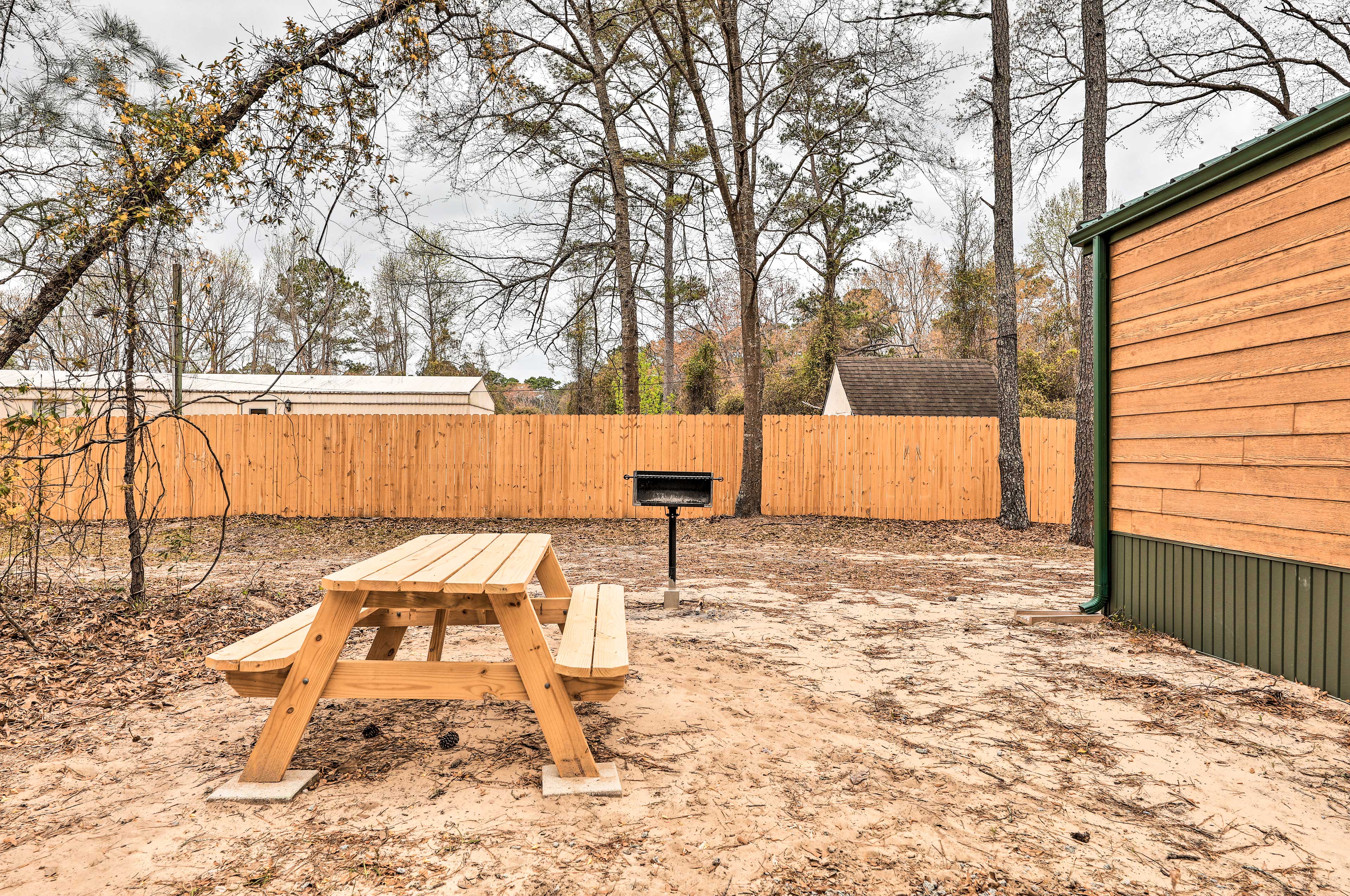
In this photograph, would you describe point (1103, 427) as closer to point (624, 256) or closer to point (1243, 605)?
point (1243, 605)

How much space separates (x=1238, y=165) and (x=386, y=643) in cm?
560

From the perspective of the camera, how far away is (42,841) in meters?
2.21

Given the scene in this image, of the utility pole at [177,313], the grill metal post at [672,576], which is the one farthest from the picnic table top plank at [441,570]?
the grill metal post at [672,576]

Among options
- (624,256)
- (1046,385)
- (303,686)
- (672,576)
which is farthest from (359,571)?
(1046,385)

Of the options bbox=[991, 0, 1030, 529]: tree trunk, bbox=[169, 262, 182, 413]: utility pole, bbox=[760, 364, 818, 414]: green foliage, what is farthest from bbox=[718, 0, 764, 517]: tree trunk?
bbox=[760, 364, 818, 414]: green foliage

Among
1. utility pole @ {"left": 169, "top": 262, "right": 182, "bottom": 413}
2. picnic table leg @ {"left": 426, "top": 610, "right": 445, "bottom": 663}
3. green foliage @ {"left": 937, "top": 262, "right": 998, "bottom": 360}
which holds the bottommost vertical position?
picnic table leg @ {"left": 426, "top": 610, "right": 445, "bottom": 663}

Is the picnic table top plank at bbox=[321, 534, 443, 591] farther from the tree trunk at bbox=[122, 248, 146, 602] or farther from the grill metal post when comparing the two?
the grill metal post

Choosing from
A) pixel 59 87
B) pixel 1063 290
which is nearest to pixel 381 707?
pixel 59 87

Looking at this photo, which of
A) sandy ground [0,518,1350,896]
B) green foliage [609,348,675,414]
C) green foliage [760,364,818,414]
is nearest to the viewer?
sandy ground [0,518,1350,896]

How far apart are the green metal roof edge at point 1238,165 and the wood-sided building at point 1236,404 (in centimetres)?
1

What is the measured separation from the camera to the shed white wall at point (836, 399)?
64.9 ft

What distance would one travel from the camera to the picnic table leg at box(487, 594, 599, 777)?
99.3 inches

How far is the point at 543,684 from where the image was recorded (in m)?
2.54

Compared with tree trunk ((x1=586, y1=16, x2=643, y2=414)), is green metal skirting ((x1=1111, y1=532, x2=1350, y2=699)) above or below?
below
